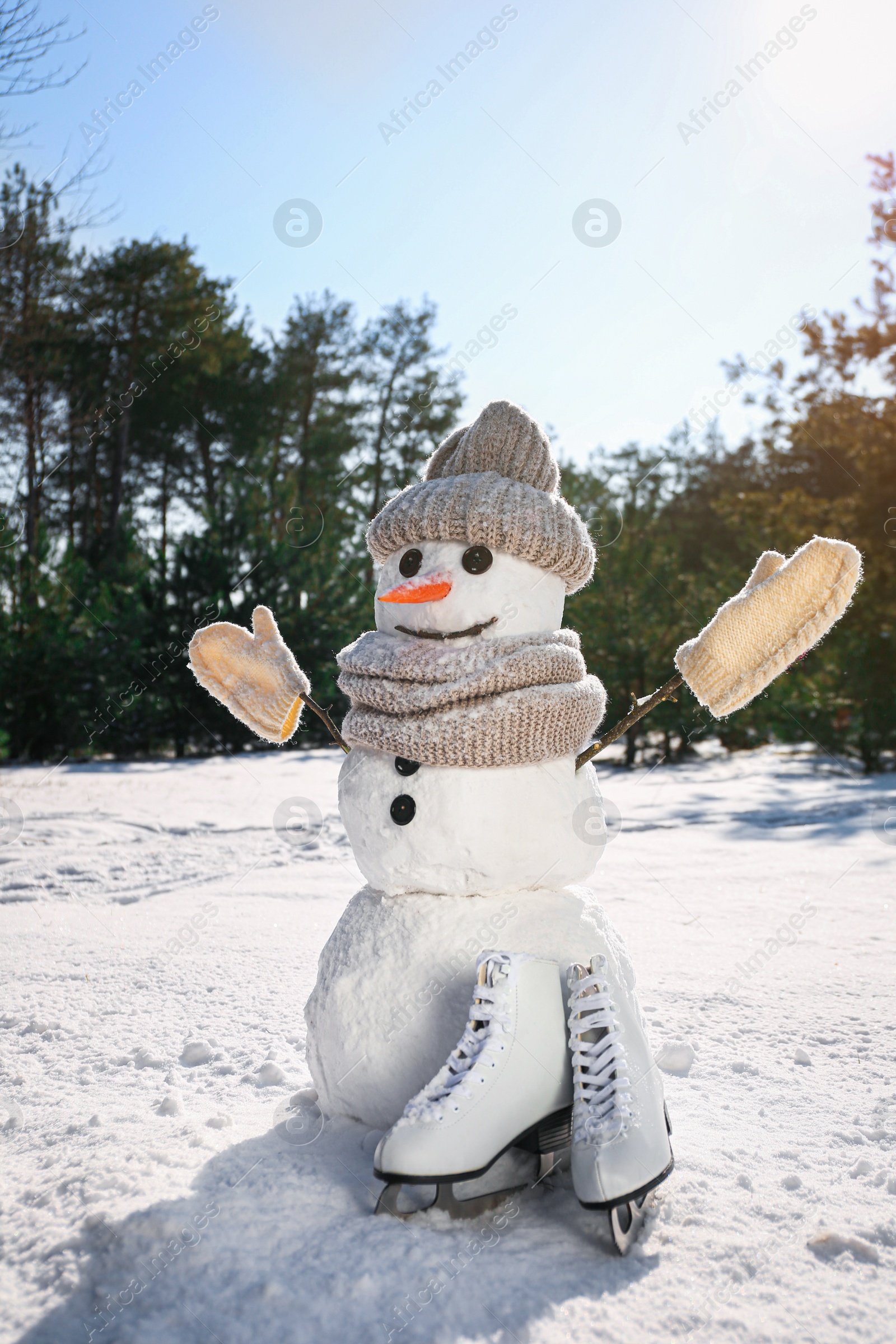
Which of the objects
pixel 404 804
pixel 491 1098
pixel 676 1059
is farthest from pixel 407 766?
pixel 676 1059

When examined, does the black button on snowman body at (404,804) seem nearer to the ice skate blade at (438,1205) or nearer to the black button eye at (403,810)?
the black button eye at (403,810)

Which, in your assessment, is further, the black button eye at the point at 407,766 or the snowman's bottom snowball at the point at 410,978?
the black button eye at the point at 407,766

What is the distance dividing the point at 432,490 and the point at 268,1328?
61.2 inches

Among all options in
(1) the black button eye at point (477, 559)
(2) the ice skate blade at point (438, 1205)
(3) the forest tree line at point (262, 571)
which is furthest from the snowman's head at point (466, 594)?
(3) the forest tree line at point (262, 571)

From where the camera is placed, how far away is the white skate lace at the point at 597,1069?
4.80 ft

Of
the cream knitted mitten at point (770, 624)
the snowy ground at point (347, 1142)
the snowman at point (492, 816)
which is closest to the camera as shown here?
the snowy ground at point (347, 1142)

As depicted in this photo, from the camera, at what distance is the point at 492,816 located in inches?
70.1

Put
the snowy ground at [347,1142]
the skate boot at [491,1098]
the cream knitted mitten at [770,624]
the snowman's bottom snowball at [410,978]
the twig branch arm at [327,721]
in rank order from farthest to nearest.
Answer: the twig branch arm at [327,721], the cream knitted mitten at [770,624], the snowman's bottom snowball at [410,978], the skate boot at [491,1098], the snowy ground at [347,1142]

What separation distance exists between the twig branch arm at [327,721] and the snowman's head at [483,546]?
273 millimetres

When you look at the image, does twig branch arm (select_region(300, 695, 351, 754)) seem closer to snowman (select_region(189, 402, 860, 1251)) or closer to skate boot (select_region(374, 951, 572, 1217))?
snowman (select_region(189, 402, 860, 1251))

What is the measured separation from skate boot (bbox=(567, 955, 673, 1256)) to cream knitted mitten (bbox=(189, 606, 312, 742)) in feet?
3.15

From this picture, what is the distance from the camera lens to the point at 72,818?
6.00 metres

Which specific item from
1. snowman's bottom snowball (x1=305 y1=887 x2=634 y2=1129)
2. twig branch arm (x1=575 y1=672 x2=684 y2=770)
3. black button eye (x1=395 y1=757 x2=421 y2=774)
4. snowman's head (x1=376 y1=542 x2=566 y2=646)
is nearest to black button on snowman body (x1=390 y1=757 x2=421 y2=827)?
black button eye (x1=395 y1=757 x2=421 y2=774)

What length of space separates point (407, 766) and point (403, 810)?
97 millimetres
